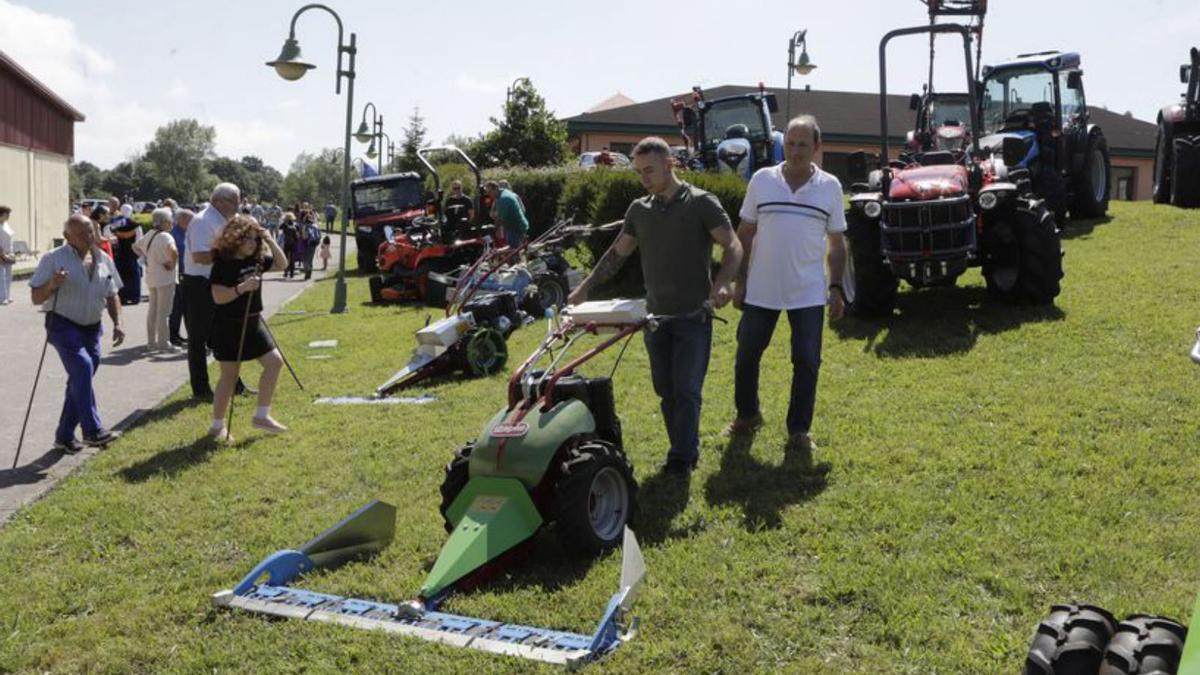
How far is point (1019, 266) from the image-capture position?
9.91m

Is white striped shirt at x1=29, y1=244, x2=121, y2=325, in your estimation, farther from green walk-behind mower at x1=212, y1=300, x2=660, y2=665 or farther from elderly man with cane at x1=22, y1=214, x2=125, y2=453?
green walk-behind mower at x1=212, y1=300, x2=660, y2=665

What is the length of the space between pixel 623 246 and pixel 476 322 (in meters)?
5.07

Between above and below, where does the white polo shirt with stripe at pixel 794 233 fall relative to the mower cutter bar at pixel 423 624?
above

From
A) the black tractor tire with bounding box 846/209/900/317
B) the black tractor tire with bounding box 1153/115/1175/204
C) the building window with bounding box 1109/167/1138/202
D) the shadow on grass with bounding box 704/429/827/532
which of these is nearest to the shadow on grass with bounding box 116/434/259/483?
the shadow on grass with bounding box 704/429/827/532

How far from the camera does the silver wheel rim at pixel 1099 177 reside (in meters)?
16.7

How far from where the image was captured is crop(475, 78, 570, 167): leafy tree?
4022 centimetres

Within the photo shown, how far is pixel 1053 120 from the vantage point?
1556cm

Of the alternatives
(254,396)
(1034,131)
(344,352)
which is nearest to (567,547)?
(254,396)

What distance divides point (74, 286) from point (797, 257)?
5.24 meters

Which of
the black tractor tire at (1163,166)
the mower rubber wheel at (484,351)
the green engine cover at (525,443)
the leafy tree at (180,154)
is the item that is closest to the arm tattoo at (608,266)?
the green engine cover at (525,443)

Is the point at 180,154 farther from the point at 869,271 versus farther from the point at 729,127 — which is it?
the point at 869,271

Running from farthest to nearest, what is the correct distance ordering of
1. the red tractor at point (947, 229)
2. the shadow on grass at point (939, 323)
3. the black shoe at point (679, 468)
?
1. the red tractor at point (947, 229)
2. the shadow on grass at point (939, 323)
3. the black shoe at point (679, 468)

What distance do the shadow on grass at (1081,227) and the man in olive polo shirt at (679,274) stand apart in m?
10.3

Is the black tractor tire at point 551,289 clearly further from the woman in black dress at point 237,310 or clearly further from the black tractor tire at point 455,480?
the black tractor tire at point 455,480
